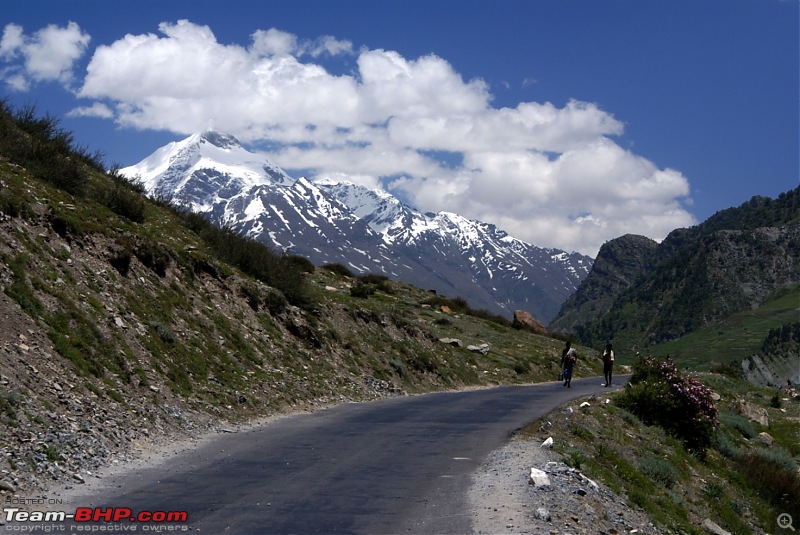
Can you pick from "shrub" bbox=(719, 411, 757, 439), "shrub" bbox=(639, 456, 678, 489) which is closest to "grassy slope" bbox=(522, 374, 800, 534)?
"shrub" bbox=(639, 456, 678, 489)

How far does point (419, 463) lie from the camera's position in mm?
13719

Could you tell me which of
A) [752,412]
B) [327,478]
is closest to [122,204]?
[327,478]

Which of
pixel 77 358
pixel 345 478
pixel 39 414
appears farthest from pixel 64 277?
pixel 345 478

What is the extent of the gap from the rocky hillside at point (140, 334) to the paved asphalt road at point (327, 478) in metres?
1.59

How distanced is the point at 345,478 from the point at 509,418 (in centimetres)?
948

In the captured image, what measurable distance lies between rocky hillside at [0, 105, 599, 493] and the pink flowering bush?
985 cm

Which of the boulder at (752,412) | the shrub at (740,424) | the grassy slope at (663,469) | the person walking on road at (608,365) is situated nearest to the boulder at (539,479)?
the grassy slope at (663,469)

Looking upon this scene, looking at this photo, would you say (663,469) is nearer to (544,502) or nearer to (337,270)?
(544,502)

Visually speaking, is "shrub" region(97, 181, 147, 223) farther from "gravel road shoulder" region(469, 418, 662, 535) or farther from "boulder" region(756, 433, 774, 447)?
"boulder" region(756, 433, 774, 447)

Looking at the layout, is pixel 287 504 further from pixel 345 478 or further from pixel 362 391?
pixel 362 391

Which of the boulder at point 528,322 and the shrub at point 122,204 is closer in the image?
the shrub at point 122,204

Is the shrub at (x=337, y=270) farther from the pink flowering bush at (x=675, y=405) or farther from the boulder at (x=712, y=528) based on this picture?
the boulder at (x=712, y=528)

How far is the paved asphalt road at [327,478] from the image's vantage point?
31.2 feet

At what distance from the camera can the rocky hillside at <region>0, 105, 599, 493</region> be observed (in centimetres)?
1321
